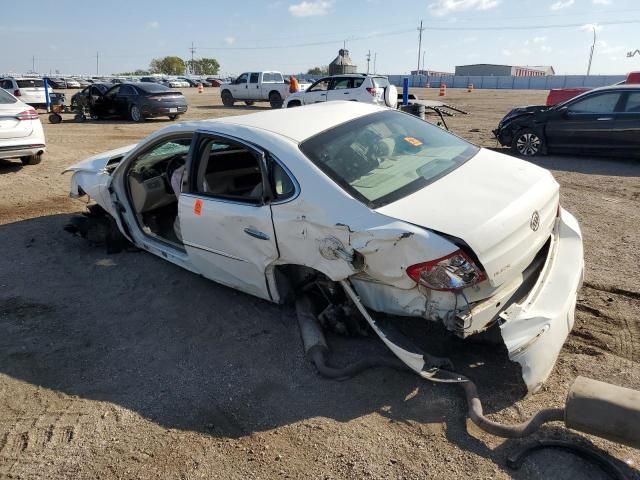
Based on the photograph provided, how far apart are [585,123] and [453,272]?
350 inches

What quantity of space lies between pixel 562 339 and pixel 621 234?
3409 mm

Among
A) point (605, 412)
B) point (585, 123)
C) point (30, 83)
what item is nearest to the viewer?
point (605, 412)

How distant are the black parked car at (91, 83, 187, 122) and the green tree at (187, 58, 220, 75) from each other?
10952cm

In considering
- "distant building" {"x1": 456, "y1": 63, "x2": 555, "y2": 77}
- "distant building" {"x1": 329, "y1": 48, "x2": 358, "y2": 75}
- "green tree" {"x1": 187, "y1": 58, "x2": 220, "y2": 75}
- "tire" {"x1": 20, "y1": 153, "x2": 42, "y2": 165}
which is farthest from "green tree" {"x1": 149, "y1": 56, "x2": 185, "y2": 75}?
"tire" {"x1": 20, "y1": 153, "x2": 42, "y2": 165}

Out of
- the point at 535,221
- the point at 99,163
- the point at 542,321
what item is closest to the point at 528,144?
the point at 535,221

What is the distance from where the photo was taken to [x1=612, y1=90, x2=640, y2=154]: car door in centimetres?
938

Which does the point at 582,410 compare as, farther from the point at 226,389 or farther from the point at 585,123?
the point at 585,123

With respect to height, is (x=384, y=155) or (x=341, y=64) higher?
(x=341, y=64)

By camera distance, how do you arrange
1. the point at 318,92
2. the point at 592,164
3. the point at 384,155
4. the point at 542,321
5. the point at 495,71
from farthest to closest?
the point at 495,71
the point at 318,92
the point at 592,164
the point at 384,155
the point at 542,321

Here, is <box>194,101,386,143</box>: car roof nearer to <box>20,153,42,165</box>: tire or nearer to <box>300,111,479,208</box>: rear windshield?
<box>300,111,479,208</box>: rear windshield

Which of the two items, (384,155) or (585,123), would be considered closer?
(384,155)

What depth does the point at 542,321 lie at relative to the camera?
9.12 feet

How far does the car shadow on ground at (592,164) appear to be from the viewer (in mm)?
9023

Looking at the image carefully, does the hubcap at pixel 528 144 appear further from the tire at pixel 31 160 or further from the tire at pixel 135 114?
the tire at pixel 135 114
